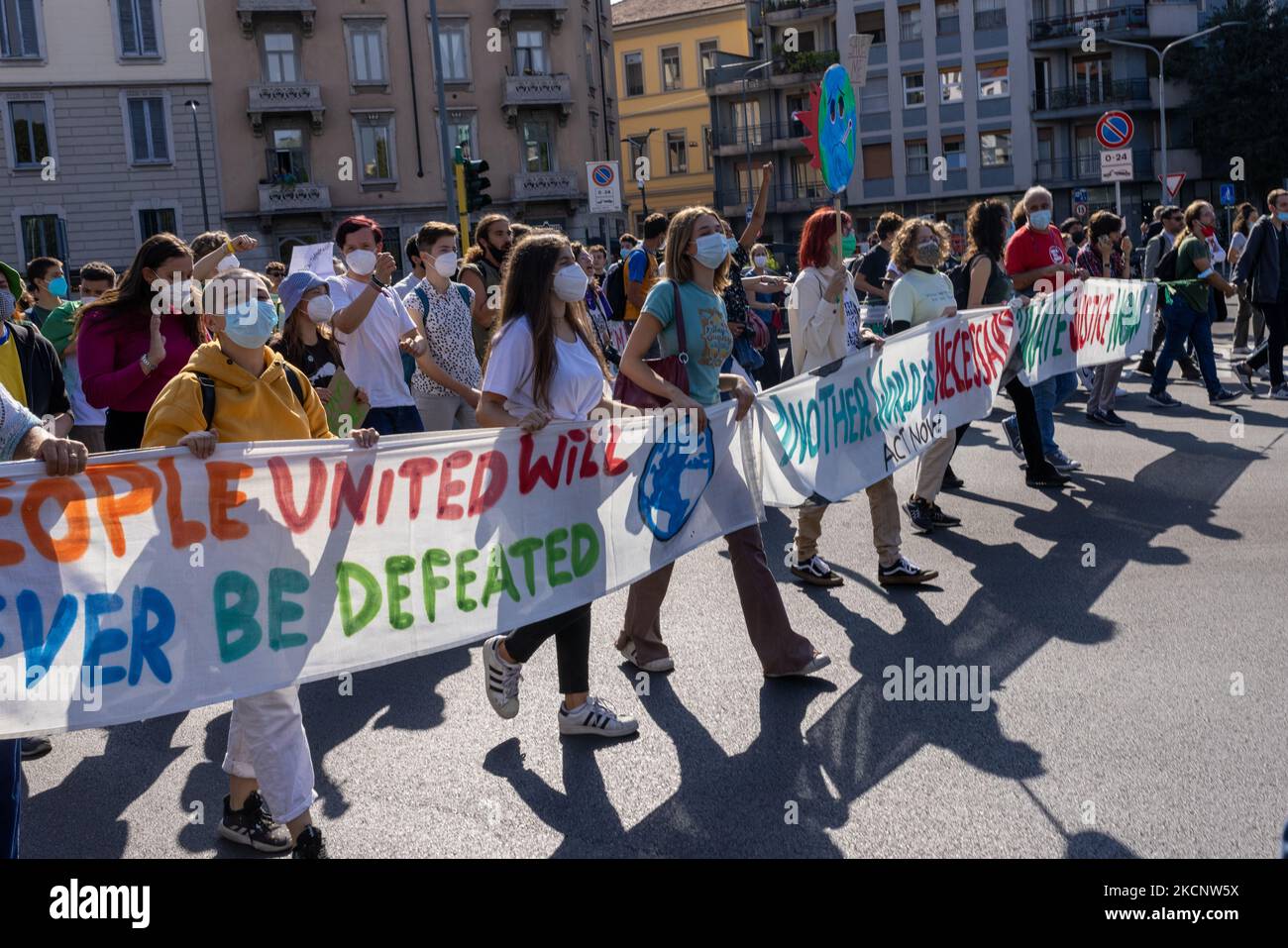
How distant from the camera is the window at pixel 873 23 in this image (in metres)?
61.7

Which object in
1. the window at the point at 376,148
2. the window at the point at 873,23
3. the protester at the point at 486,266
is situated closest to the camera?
the protester at the point at 486,266

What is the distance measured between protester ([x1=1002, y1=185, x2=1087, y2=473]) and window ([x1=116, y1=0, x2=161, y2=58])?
1620 inches

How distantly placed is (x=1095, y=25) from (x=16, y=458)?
198ft

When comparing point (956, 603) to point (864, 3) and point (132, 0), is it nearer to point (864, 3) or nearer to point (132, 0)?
point (132, 0)

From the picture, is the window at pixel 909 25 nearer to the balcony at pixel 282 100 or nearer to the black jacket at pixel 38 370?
the balcony at pixel 282 100

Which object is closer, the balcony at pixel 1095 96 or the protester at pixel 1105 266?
the protester at pixel 1105 266

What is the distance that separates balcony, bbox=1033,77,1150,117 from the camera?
57344 millimetres

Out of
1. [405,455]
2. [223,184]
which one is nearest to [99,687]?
[405,455]

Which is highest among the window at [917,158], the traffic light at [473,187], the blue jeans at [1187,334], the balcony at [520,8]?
the balcony at [520,8]

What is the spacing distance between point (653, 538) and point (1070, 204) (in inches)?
2283

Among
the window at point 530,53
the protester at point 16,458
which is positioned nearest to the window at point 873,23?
the window at point 530,53

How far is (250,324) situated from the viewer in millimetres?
4359

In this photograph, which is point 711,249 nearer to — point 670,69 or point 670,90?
point 670,90

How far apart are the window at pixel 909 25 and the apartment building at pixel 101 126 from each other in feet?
100.0
